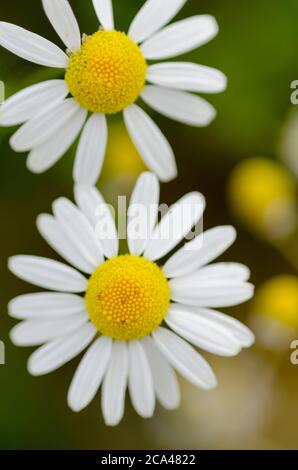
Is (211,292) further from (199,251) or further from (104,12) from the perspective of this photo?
(104,12)

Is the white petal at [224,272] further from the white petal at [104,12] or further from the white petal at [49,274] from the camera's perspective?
the white petal at [104,12]

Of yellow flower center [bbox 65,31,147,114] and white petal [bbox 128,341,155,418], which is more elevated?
yellow flower center [bbox 65,31,147,114]

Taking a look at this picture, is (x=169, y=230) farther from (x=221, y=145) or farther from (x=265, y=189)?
(x=221, y=145)

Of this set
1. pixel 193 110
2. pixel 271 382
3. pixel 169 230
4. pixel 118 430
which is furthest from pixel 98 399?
pixel 193 110

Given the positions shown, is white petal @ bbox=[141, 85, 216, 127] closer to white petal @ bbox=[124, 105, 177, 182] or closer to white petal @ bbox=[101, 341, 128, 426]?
white petal @ bbox=[124, 105, 177, 182]

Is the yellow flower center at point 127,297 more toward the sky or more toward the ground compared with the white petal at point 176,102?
more toward the ground

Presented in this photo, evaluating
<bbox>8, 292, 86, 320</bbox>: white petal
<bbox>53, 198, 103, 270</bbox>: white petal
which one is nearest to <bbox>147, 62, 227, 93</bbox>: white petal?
<bbox>53, 198, 103, 270</bbox>: white petal

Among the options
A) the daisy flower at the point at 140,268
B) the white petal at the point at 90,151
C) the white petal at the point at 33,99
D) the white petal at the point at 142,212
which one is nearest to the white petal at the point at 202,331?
the daisy flower at the point at 140,268
